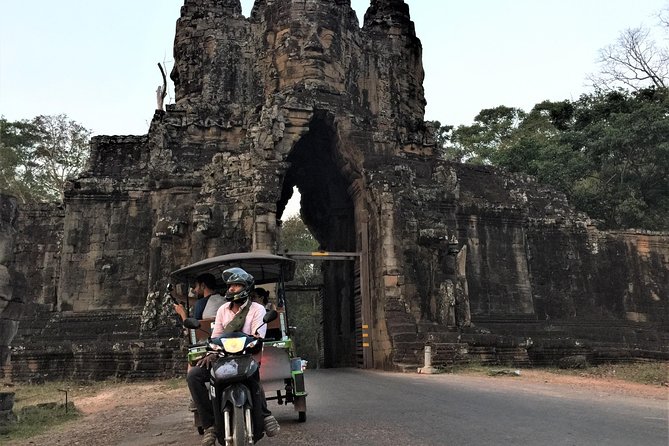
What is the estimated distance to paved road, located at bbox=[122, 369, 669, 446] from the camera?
5.06m

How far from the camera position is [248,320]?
4.59 m

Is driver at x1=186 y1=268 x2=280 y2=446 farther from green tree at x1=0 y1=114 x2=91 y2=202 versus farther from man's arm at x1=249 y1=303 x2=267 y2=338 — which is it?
green tree at x1=0 y1=114 x2=91 y2=202

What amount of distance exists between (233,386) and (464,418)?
295cm

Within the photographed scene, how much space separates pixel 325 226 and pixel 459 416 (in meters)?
13.4

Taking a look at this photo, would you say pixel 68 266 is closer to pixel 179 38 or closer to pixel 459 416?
pixel 179 38

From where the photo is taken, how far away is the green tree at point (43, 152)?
102 ft

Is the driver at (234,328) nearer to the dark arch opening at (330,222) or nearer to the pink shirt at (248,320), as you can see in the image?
the pink shirt at (248,320)

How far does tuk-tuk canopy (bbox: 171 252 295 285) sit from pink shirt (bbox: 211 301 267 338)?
1550mm

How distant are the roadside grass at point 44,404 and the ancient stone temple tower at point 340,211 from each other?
205 centimetres

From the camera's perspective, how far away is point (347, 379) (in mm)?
11328


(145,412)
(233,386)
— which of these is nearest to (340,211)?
(145,412)

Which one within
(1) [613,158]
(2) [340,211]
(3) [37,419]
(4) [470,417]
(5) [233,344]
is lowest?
(3) [37,419]

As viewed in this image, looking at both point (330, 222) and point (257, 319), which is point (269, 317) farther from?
point (330, 222)

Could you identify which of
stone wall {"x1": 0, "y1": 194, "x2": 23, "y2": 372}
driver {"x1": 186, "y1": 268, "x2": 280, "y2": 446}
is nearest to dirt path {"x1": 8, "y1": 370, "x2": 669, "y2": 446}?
driver {"x1": 186, "y1": 268, "x2": 280, "y2": 446}
